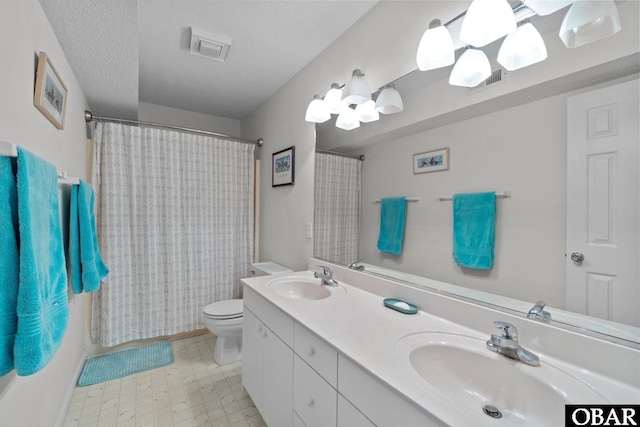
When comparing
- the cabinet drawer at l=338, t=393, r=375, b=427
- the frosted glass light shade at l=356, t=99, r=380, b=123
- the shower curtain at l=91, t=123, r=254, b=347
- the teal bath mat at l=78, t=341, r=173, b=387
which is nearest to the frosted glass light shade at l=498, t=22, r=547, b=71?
the frosted glass light shade at l=356, t=99, r=380, b=123

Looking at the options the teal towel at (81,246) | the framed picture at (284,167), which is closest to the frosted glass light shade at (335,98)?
the framed picture at (284,167)

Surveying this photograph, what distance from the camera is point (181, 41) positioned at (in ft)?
5.94

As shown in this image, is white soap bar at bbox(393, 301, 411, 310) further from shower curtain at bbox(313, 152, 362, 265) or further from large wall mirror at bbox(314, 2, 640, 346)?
shower curtain at bbox(313, 152, 362, 265)

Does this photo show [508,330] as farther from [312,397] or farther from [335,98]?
[335,98]

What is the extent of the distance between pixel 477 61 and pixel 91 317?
3088 millimetres

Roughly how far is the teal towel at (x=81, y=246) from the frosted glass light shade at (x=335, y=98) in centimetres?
156

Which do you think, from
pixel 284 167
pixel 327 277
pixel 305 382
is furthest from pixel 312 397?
pixel 284 167

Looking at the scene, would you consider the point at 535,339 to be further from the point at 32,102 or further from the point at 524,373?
the point at 32,102

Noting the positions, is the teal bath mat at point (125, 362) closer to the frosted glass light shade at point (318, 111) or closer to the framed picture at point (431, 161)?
the frosted glass light shade at point (318, 111)

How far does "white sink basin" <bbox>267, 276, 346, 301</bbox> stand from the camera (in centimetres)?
160

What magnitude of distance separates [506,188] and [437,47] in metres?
0.68

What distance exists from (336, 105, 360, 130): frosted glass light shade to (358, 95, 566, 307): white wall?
44cm

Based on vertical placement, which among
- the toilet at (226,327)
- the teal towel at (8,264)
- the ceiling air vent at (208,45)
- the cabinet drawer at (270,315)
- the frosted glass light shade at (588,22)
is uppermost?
the ceiling air vent at (208,45)

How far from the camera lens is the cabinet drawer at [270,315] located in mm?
1178
